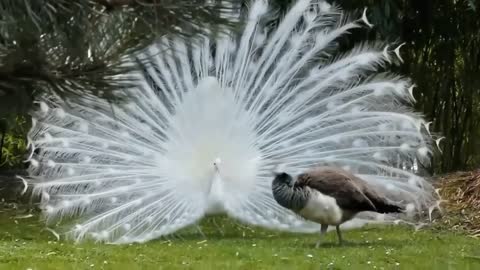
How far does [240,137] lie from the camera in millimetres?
6102

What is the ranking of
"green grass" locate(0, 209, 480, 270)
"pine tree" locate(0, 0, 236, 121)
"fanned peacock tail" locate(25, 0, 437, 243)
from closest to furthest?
"pine tree" locate(0, 0, 236, 121) → "green grass" locate(0, 209, 480, 270) → "fanned peacock tail" locate(25, 0, 437, 243)

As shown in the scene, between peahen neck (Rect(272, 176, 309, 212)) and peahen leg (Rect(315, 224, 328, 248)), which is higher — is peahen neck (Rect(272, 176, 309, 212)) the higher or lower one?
the higher one

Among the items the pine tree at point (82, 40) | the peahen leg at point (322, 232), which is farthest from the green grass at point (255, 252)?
the pine tree at point (82, 40)

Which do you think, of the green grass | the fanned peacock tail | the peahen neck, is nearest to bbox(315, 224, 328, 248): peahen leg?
the green grass

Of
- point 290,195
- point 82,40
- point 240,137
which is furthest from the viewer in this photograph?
point 240,137

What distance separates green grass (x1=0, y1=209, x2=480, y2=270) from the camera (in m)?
4.78

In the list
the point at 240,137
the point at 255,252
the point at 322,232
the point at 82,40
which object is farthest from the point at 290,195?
the point at 82,40

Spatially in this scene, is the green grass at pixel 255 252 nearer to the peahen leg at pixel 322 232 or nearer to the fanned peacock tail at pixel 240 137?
the peahen leg at pixel 322 232

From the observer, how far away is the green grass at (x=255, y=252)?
188 inches

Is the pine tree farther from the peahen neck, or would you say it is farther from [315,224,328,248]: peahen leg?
[315,224,328,248]: peahen leg

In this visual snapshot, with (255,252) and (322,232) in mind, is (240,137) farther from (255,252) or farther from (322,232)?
(255,252)

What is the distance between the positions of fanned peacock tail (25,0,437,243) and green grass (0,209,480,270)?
17 cm

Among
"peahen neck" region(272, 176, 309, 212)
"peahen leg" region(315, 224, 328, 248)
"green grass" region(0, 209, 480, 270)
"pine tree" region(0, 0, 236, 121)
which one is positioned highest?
"pine tree" region(0, 0, 236, 121)

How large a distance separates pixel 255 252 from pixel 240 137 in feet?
3.87
